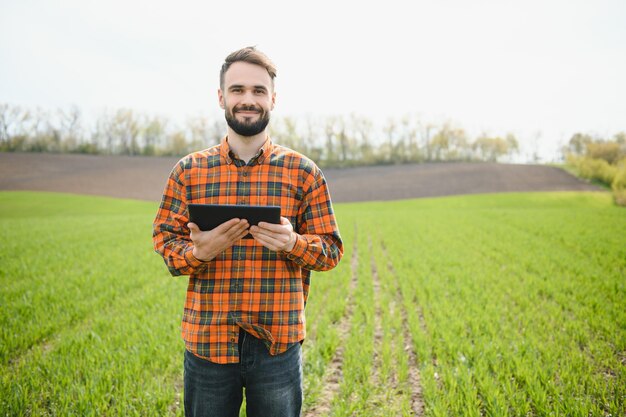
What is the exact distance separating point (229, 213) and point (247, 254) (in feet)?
1.40

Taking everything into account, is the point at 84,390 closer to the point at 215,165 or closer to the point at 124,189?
the point at 215,165

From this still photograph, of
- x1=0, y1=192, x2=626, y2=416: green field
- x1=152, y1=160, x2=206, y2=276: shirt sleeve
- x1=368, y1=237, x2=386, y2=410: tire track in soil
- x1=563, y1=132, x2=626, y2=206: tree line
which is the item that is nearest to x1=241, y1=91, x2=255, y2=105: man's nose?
x1=152, y1=160, x2=206, y2=276: shirt sleeve

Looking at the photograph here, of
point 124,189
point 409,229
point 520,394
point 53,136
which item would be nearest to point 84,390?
point 520,394

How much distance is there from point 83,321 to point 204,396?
599 cm

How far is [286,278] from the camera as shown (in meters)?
2.13

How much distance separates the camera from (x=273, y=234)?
1.80 m

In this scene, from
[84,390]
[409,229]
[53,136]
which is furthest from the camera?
[53,136]

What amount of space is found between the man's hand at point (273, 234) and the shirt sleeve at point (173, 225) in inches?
16.0

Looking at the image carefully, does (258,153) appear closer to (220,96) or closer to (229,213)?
(220,96)

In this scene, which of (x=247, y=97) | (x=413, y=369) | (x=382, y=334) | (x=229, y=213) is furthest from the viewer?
(x=382, y=334)

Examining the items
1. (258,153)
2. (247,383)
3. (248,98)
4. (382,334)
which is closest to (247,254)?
(258,153)

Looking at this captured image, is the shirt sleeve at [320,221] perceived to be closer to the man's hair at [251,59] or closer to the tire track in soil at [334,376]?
the man's hair at [251,59]

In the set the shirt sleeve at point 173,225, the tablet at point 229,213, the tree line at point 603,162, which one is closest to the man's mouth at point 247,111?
the shirt sleeve at point 173,225

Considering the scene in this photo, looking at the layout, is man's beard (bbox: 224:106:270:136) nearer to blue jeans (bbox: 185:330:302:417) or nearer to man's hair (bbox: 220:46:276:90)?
man's hair (bbox: 220:46:276:90)
